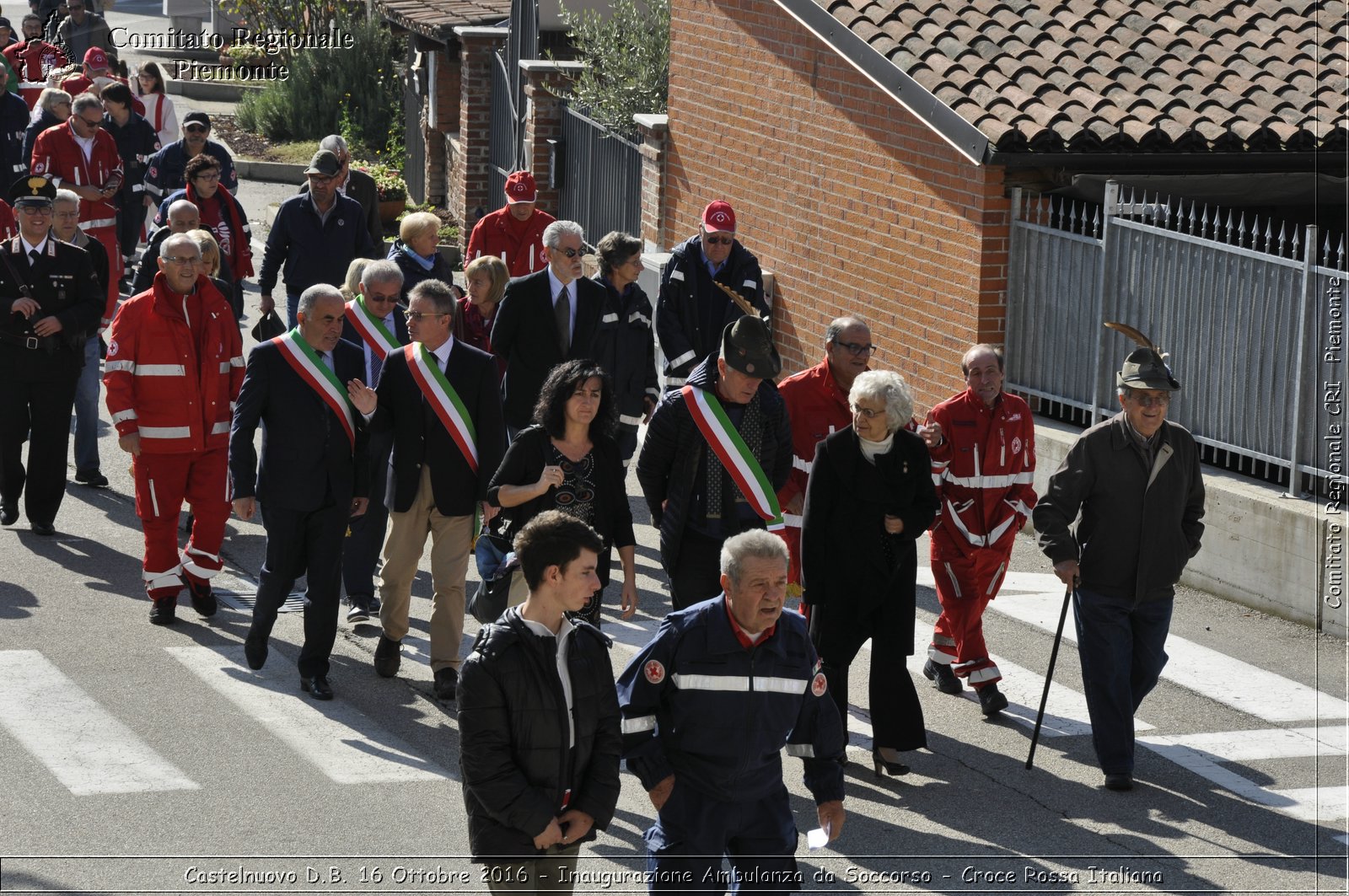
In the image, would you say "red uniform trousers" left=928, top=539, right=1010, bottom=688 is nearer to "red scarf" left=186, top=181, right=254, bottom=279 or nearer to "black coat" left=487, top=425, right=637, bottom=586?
"black coat" left=487, top=425, right=637, bottom=586

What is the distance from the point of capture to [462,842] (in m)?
7.51

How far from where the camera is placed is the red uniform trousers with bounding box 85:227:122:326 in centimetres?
1276

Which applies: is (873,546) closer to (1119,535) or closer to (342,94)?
(1119,535)

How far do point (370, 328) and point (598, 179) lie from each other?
1026 cm

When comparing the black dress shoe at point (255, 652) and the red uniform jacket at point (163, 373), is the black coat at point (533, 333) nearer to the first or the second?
the red uniform jacket at point (163, 373)

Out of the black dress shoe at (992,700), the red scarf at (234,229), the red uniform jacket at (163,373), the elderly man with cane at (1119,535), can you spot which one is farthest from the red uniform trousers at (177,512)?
the elderly man with cane at (1119,535)

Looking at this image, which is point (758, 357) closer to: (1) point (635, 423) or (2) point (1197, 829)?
(2) point (1197, 829)

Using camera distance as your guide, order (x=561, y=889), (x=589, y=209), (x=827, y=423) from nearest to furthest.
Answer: (x=561, y=889), (x=827, y=423), (x=589, y=209)

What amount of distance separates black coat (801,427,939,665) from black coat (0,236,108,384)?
18.6 ft

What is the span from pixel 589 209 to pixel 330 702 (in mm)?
12331

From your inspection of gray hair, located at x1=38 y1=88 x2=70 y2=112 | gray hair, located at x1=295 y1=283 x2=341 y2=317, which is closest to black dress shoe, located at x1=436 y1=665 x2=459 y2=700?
gray hair, located at x1=295 y1=283 x2=341 y2=317

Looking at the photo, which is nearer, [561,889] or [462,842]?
[561,889]

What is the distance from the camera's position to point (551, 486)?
825 centimetres

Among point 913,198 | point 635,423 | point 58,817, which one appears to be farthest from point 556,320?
point 58,817
